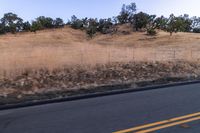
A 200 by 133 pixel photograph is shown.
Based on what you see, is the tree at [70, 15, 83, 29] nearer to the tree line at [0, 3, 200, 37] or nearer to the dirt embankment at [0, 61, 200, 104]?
the tree line at [0, 3, 200, 37]

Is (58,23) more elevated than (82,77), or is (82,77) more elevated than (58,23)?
(58,23)

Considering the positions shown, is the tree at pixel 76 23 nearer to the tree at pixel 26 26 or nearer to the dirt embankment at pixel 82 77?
the tree at pixel 26 26

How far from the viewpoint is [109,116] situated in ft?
23.4

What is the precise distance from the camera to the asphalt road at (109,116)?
6121 mm

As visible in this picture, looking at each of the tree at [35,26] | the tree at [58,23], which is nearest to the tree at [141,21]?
the tree at [58,23]

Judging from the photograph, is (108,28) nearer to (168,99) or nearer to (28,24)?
(28,24)

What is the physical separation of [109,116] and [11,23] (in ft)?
212

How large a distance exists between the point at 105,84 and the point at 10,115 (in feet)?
18.0

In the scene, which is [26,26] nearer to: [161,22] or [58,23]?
[58,23]

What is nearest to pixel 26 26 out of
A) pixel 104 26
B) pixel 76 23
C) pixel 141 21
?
pixel 76 23

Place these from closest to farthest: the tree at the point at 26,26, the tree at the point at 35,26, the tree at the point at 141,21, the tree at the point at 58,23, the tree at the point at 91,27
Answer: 1. the tree at the point at 91,27
2. the tree at the point at 35,26
3. the tree at the point at 141,21
4. the tree at the point at 26,26
5. the tree at the point at 58,23

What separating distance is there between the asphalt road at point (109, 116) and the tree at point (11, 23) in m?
58.3

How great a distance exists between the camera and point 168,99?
9227mm

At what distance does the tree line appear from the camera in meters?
59.6
